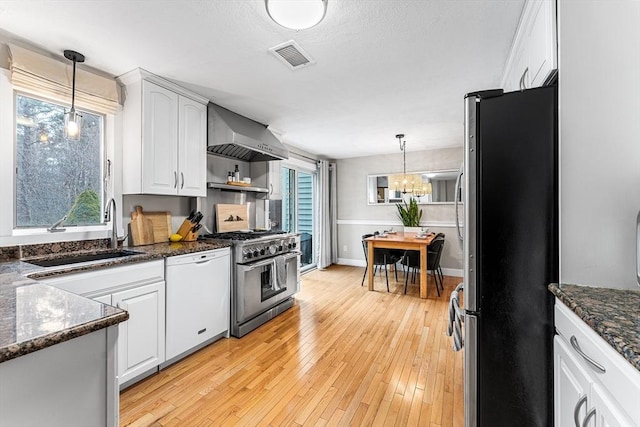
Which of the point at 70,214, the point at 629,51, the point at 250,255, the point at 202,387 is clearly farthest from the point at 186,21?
the point at 202,387

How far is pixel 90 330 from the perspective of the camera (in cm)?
78

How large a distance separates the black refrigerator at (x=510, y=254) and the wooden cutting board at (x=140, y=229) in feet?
8.61

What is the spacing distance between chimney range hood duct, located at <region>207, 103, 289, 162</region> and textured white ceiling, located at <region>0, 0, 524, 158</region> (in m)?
0.17

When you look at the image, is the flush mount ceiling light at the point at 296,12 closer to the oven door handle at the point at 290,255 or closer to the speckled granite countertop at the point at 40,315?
the speckled granite countertop at the point at 40,315

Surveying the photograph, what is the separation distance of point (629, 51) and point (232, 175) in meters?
3.32

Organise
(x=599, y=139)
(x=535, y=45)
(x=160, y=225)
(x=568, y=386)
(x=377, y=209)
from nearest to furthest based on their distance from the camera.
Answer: (x=568, y=386) → (x=599, y=139) → (x=535, y=45) → (x=160, y=225) → (x=377, y=209)

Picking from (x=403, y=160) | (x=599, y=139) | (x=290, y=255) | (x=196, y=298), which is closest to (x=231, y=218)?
(x=290, y=255)

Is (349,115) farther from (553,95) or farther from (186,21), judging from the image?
(553,95)

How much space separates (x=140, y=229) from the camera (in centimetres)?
254

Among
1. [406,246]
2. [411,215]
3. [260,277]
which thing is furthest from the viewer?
[411,215]

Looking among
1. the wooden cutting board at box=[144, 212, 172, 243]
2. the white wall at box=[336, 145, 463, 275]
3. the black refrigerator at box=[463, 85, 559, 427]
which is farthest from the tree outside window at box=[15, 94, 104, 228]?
the white wall at box=[336, 145, 463, 275]

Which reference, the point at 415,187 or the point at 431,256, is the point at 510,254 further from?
the point at 415,187

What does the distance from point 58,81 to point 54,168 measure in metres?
0.65

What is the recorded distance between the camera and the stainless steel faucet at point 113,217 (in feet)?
7.63
